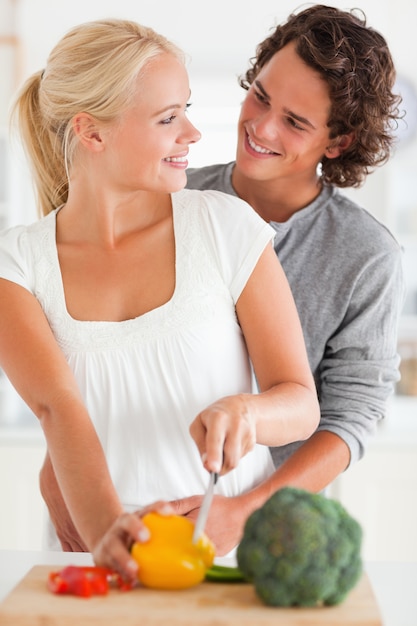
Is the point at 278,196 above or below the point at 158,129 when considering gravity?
below

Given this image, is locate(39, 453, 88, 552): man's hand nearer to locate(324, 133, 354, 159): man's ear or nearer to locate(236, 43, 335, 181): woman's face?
locate(236, 43, 335, 181): woman's face

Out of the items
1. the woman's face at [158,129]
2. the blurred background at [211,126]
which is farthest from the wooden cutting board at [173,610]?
the blurred background at [211,126]

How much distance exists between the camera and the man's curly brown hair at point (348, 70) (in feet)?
6.47

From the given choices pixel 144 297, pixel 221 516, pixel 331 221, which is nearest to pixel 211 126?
pixel 331 221

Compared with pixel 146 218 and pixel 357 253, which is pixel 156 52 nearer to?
pixel 146 218

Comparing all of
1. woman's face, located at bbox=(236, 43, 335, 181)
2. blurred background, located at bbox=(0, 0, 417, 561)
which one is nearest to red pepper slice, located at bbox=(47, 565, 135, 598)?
woman's face, located at bbox=(236, 43, 335, 181)

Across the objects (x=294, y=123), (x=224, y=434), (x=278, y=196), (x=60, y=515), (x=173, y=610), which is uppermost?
(x=294, y=123)

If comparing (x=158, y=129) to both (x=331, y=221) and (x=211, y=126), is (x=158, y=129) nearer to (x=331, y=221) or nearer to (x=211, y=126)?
(x=331, y=221)

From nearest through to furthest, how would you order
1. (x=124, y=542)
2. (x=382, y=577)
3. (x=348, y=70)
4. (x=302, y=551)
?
(x=302, y=551)
(x=124, y=542)
(x=382, y=577)
(x=348, y=70)

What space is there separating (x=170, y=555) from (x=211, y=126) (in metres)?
3.85

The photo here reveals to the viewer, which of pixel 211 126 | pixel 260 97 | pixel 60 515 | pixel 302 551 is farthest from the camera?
pixel 211 126

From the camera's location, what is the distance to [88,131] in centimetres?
166

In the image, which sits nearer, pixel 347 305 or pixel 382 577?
pixel 382 577

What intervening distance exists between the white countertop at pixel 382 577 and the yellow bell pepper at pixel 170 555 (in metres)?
0.24
